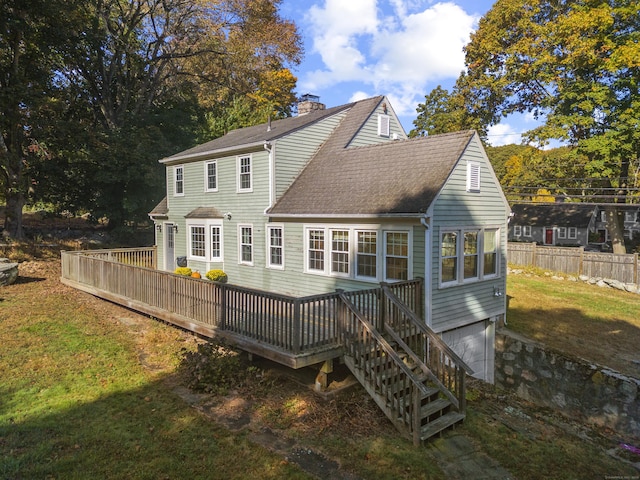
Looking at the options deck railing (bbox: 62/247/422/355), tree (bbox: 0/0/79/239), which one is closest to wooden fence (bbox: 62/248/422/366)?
deck railing (bbox: 62/247/422/355)

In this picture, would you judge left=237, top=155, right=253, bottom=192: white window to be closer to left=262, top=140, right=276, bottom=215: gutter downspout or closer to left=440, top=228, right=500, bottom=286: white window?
left=262, top=140, right=276, bottom=215: gutter downspout

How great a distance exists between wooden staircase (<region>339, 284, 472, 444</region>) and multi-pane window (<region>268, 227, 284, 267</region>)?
18.8 feet

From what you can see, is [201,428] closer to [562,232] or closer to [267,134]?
[267,134]

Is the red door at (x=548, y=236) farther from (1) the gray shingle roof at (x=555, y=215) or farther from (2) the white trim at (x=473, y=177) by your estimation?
(2) the white trim at (x=473, y=177)

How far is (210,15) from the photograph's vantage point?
106 ft

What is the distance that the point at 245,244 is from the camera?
51.3ft

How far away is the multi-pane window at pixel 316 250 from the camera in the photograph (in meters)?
12.9

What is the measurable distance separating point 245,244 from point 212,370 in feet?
25.0

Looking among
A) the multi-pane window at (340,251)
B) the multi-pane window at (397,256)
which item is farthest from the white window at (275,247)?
the multi-pane window at (397,256)

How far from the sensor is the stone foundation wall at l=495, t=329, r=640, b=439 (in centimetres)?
1044

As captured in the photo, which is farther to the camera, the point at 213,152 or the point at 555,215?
the point at 555,215

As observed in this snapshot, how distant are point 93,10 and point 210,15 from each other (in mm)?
8463

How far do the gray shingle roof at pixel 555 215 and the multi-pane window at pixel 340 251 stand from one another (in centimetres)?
3678

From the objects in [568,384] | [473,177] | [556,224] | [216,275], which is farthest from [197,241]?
[556,224]
